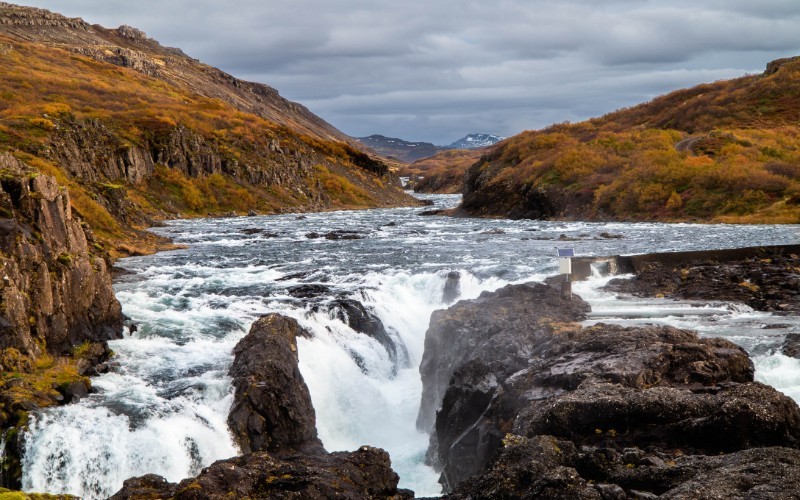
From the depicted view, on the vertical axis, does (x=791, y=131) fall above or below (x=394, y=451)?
above

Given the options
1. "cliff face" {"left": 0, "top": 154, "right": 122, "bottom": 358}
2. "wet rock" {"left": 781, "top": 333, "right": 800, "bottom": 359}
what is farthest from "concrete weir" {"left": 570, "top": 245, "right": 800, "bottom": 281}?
"cliff face" {"left": 0, "top": 154, "right": 122, "bottom": 358}

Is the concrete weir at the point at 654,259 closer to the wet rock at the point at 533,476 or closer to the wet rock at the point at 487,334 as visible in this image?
the wet rock at the point at 487,334

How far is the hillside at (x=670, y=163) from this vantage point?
5666 cm

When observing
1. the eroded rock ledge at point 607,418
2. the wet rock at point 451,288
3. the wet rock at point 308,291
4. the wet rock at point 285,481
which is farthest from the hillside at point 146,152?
the wet rock at point 285,481

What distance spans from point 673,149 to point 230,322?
2373 inches

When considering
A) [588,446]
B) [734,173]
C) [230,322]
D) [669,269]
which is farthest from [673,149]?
[588,446]

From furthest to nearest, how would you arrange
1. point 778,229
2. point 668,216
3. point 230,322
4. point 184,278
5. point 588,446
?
point 668,216, point 778,229, point 184,278, point 230,322, point 588,446

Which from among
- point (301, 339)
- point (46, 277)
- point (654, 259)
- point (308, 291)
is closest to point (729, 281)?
point (654, 259)

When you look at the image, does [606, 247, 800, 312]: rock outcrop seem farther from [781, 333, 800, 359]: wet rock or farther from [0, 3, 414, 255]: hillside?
[0, 3, 414, 255]: hillside

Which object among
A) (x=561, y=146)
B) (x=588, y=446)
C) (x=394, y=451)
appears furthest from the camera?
(x=561, y=146)

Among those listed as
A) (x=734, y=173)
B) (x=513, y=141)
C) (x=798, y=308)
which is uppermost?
(x=513, y=141)

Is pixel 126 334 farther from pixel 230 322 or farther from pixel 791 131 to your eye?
pixel 791 131

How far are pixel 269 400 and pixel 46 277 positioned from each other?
6578mm

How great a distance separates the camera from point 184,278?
29578 mm
